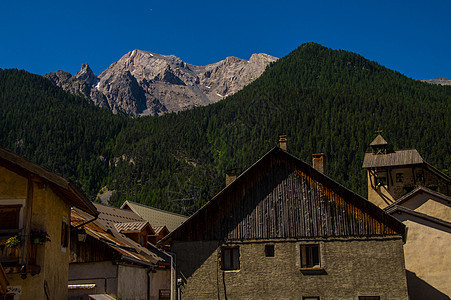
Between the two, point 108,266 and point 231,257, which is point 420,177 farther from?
point 108,266

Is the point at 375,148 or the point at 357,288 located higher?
the point at 375,148

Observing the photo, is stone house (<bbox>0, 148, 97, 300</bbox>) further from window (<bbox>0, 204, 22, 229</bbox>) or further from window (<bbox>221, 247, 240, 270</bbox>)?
window (<bbox>221, 247, 240, 270</bbox>)

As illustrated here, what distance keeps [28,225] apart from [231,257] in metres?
11.2

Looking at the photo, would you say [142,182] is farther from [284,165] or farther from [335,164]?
[284,165]

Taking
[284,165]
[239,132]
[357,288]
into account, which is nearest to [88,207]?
[284,165]

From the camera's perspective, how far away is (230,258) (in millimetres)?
25984

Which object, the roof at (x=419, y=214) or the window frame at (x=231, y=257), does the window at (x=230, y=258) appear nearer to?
the window frame at (x=231, y=257)

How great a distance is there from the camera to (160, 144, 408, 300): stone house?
24.8 m

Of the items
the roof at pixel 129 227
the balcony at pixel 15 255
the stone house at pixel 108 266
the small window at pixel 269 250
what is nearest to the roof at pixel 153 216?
the roof at pixel 129 227

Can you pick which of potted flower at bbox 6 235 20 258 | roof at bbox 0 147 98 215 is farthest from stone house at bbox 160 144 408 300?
potted flower at bbox 6 235 20 258

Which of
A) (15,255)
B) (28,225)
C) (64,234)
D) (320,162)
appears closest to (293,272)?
(320,162)

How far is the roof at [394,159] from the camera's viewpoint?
68.0m

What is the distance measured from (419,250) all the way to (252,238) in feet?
38.7

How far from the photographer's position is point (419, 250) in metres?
32.0
